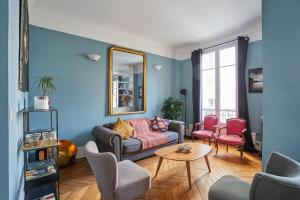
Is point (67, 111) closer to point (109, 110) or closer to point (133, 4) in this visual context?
point (109, 110)

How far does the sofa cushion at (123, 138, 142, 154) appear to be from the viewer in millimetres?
2963

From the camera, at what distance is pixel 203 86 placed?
4.85 meters

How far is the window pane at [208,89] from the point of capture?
183 inches

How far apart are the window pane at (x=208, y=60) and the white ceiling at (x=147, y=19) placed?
18.5 inches

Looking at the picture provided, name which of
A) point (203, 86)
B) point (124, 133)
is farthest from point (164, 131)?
point (203, 86)

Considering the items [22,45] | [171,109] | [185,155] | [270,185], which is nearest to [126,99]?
[171,109]

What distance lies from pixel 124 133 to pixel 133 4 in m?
2.38

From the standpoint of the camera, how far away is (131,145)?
303 cm

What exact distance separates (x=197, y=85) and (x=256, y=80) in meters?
1.51

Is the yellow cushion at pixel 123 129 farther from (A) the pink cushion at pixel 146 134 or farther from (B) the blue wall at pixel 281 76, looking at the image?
(B) the blue wall at pixel 281 76

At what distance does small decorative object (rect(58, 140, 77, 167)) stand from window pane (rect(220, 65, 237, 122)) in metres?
3.75

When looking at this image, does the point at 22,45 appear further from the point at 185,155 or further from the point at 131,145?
the point at 185,155

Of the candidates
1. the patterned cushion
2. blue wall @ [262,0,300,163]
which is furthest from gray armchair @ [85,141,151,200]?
the patterned cushion


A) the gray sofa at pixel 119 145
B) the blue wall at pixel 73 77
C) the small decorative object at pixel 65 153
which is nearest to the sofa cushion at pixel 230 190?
the gray sofa at pixel 119 145
